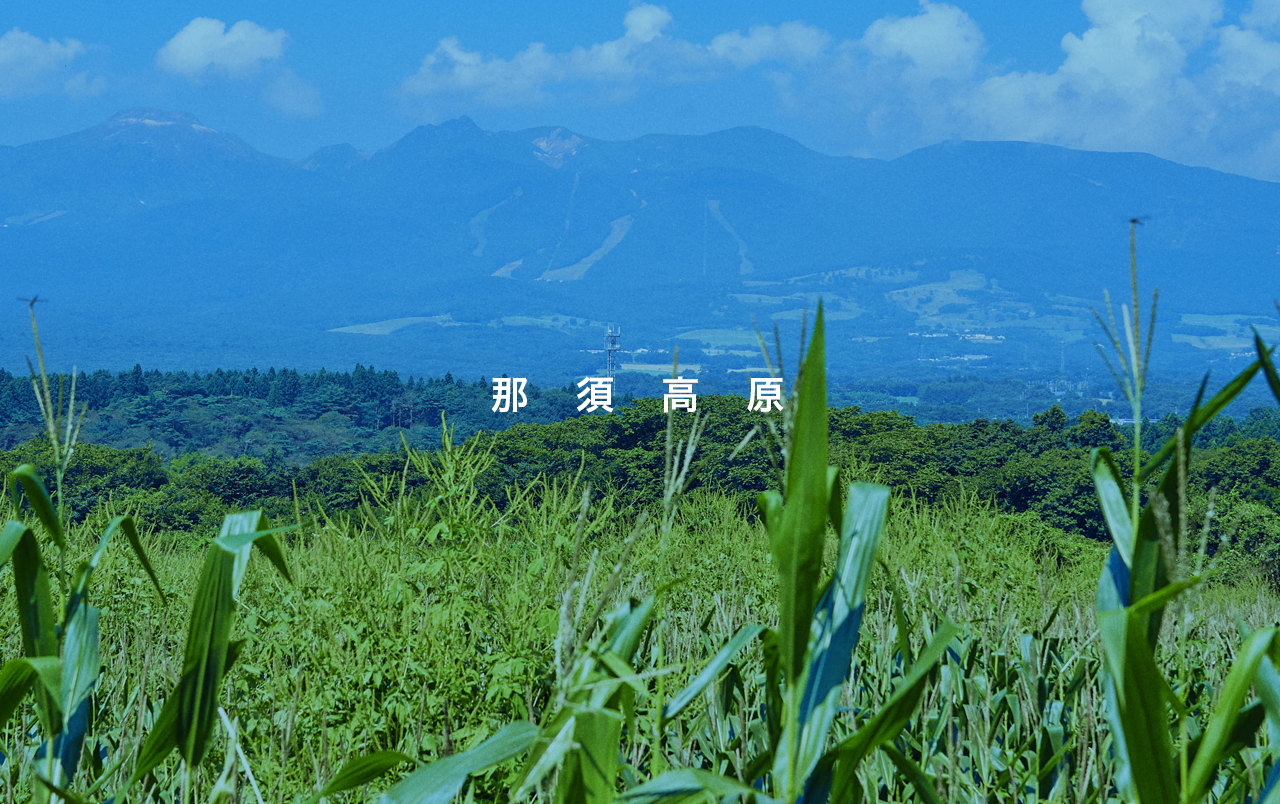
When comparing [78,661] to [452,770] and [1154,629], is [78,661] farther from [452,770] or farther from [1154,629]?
[1154,629]

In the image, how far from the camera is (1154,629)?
1.33 meters

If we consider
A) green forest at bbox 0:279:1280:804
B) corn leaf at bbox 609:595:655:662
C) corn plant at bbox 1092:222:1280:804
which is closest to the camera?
corn plant at bbox 1092:222:1280:804

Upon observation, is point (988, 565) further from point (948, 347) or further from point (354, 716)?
point (948, 347)

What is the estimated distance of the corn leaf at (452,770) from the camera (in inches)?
45.9

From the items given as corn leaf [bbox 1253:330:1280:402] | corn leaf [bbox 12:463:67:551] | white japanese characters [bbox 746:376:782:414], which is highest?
corn leaf [bbox 1253:330:1280:402]

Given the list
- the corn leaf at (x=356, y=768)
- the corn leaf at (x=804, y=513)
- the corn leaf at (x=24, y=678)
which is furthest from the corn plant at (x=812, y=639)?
the corn leaf at (x=24, y=678)

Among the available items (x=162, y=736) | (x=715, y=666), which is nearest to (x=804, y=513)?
(x=715, y=666)

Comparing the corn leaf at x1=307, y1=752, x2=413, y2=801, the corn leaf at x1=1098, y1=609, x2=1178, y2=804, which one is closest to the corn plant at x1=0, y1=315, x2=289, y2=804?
the corn leaf at x1=307, y1=752, x2=413, y2=801

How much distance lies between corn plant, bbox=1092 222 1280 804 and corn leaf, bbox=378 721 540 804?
26.2 inches

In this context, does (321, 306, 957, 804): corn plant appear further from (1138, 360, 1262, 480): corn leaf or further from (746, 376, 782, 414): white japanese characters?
(1138, 360, 1262, 480): corn leaf

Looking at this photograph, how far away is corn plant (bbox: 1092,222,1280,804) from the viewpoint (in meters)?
1.02

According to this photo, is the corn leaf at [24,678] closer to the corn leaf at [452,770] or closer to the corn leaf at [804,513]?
the corn leaf at [452,770]

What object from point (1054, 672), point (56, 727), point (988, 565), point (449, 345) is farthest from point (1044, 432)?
point (449, 345)

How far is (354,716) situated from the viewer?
2.24 m
